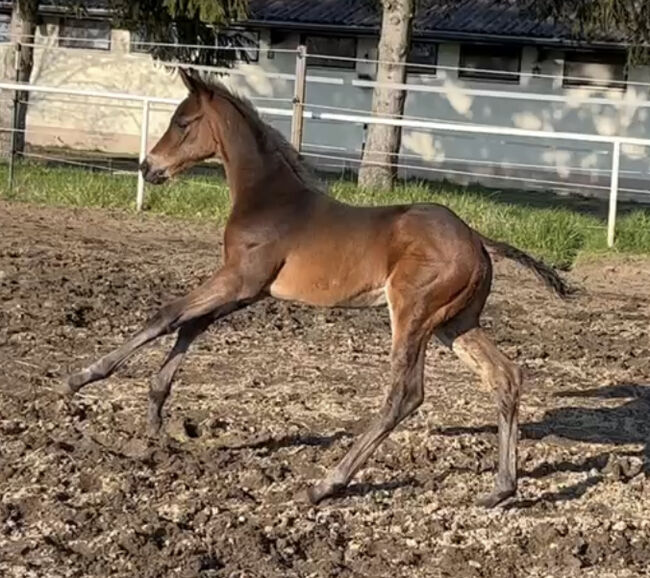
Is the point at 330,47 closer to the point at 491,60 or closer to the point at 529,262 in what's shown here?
the point at 491,60

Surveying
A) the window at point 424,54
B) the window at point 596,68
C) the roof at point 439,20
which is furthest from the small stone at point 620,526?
the window at point 424,54

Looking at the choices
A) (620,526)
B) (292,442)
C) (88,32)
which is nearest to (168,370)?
(292,442)

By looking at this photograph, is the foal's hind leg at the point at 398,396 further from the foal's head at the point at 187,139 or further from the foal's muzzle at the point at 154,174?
the foal's muzzle at the point at 154,174

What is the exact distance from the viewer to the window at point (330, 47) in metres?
28.0

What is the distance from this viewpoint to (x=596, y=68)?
26375 mm

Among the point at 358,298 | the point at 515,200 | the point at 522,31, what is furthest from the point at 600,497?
the point at 522,31

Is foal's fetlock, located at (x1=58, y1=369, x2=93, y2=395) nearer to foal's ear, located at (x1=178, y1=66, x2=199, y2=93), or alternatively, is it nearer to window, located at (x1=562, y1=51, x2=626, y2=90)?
foal's ear, located at (x1=178, y1=66, x2=199, y2=93)

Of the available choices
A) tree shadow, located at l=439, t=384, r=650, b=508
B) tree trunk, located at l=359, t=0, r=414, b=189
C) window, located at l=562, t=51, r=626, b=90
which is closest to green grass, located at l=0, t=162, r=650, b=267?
tree trunk, located at l=359, t=0, r=414, b=189

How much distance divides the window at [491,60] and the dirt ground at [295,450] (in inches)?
700

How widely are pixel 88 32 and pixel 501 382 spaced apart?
84.8 ft

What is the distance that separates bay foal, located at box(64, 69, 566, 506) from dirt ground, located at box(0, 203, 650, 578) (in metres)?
0.32

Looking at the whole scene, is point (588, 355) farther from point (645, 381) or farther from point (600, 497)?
point (600, 497)

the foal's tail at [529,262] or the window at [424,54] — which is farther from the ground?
the window at [424,54]

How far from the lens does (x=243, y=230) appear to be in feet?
18.3
